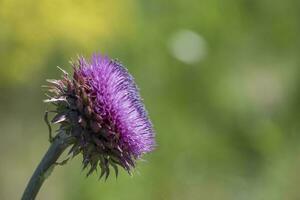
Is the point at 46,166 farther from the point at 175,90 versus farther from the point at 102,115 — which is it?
the point at 175,90

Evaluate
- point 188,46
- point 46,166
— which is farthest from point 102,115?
point 188,46

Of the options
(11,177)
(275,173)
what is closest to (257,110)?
(275,173)

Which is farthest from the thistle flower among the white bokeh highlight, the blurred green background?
the white bokeh highlight

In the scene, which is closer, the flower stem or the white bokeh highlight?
the flower stem

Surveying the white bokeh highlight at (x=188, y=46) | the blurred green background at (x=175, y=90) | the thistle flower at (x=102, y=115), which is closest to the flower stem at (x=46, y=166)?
the thistle flower at (x=102, y=115)

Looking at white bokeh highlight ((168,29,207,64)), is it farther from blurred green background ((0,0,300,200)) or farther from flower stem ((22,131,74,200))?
flower stem ((22,131,74,200))

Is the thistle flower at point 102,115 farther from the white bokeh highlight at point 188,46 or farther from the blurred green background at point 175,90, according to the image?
the white bokeh highlight at point 188,46
